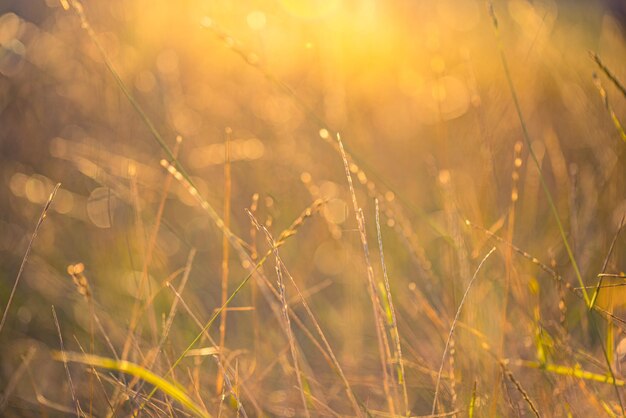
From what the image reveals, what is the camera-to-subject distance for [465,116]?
8.15 ft

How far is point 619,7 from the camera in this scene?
3.22 metres

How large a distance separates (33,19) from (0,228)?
3.15 ft

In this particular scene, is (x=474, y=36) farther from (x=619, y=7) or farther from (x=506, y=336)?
(x=506, y=336)

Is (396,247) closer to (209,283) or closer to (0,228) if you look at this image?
(209,283)

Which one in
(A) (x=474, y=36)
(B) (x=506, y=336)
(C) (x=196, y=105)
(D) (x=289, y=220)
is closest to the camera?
(B) (x=506, y=336)

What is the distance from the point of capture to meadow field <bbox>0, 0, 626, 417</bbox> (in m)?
1.07

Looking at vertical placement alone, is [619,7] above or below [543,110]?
above

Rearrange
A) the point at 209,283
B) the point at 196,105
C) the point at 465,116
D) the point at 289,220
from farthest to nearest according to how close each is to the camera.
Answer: the point at 465,116 → the point at 196,105 → the point at 289,220 → the point at 209,283

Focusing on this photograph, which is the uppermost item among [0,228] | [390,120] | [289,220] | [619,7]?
[619,7]

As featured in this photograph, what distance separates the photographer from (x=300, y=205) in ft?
6.21

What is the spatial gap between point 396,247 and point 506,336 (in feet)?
1.94

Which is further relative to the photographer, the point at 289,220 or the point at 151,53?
the point at 151,53

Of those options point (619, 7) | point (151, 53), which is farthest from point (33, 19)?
point (619, 7)

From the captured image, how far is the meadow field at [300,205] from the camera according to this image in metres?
1.07
